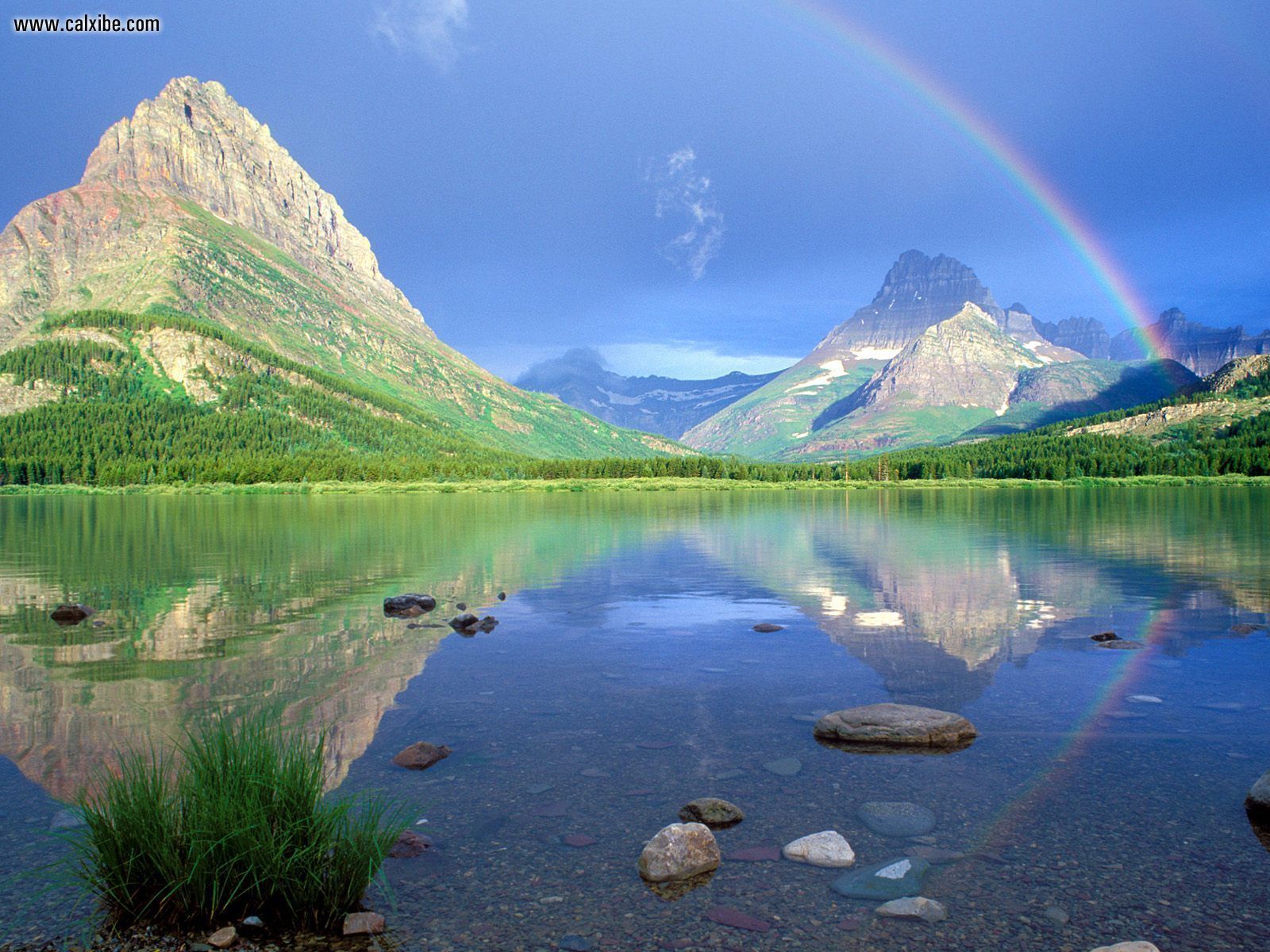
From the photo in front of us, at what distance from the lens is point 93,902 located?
9.09 m

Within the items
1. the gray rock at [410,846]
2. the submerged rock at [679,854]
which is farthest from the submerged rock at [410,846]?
the submerged rock at [679,854]

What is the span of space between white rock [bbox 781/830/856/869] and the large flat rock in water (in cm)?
431

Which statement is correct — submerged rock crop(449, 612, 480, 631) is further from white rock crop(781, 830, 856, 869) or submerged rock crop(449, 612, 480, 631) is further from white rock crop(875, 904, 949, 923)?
white rock crop(875, 904, 949, 923)

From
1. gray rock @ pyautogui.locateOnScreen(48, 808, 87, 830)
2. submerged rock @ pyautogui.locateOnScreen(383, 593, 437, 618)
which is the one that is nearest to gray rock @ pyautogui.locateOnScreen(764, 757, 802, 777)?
gray rock @ pyautogui.locateOnScreen(48, 808, 87, 830)

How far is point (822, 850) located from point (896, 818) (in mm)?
1826

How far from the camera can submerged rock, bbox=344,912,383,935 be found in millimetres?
8492

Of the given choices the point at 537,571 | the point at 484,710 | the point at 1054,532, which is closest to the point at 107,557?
the point at 537,571

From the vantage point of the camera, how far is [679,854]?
32.8 feet

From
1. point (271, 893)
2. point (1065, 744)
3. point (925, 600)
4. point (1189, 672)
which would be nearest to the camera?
point (271, 893)

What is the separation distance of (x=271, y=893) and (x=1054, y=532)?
68211 millimetres

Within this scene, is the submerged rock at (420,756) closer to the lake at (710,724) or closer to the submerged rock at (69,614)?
the lake at (710,724)

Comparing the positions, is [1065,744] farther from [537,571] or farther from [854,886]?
[537,571]

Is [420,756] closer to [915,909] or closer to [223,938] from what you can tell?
[223,938]

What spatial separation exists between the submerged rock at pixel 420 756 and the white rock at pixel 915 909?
7.75m
